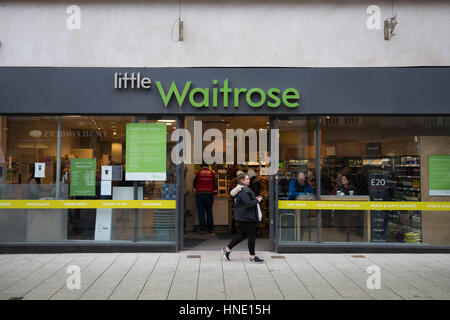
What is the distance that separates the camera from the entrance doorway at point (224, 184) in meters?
9.66

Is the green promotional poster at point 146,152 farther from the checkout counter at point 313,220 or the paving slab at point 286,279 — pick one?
the checkout counter at point 313,220

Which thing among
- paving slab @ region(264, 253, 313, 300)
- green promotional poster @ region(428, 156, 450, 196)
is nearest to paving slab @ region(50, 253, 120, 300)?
paving slab @ region(264, 253, 313, 300)

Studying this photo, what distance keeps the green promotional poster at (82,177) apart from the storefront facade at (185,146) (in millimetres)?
23

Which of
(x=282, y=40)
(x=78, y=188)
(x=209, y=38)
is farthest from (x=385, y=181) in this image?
(x=78, y=188)

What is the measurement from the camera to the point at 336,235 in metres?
8.70

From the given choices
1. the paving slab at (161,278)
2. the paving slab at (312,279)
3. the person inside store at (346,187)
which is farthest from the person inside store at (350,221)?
the paving slab at (161,278)

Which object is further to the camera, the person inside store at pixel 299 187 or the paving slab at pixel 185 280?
the person inside store at pixel 299 187

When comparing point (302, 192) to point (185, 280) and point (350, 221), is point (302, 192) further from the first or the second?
point (185, 280)

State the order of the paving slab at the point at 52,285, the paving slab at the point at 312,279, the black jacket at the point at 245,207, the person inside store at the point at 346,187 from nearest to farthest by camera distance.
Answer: the paving slab at the point at 52,285
the paving slab at the point at 312,279
the black jacket at the point at 245,207
the person inside store at the point at 346,187

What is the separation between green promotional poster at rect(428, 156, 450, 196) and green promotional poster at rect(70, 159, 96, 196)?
25.5 feet

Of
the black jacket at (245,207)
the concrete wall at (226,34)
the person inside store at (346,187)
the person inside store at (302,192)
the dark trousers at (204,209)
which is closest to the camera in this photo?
the black jacket at (245,207)

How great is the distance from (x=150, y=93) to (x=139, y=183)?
80.7 inches

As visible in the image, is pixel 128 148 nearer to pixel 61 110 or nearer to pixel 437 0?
pixel 61 110
